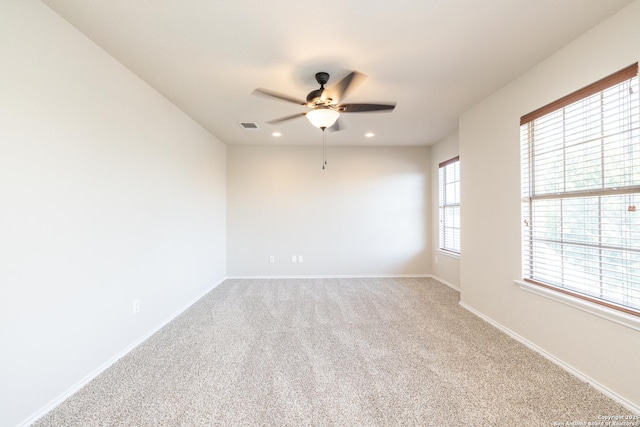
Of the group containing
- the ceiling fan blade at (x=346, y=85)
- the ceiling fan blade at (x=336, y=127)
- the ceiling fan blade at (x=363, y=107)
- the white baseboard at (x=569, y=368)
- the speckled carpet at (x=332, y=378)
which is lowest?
the speckled carpet at (x=332, y=378)

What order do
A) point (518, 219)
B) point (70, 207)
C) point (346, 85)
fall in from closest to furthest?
point (70, 207) < point (346, 85) < point (518, 219)

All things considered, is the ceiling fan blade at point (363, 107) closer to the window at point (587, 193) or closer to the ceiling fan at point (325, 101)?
the ceiling fan at point (325, 101)

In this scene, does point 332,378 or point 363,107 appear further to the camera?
point 363,107

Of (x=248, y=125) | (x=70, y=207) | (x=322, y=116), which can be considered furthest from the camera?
(x=248, y=125)

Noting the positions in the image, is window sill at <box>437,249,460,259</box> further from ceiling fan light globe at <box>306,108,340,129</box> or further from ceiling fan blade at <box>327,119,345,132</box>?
ceiling fan light globe at <box>306,108,340,129</box>

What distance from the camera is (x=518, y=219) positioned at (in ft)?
8.26

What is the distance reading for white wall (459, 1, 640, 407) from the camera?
67.1 inches

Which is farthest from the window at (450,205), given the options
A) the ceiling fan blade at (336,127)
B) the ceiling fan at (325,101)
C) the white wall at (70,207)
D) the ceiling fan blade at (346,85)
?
the white wall at (70,207)

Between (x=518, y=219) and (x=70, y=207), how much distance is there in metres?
3.73

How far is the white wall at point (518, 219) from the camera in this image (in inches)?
67.1

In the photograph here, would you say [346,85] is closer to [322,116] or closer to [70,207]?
[322,116]

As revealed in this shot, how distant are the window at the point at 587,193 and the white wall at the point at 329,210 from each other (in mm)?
2609

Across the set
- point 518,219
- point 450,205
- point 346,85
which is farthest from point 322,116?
point 450,205

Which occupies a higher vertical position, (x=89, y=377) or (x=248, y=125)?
(x=248, y=125)
